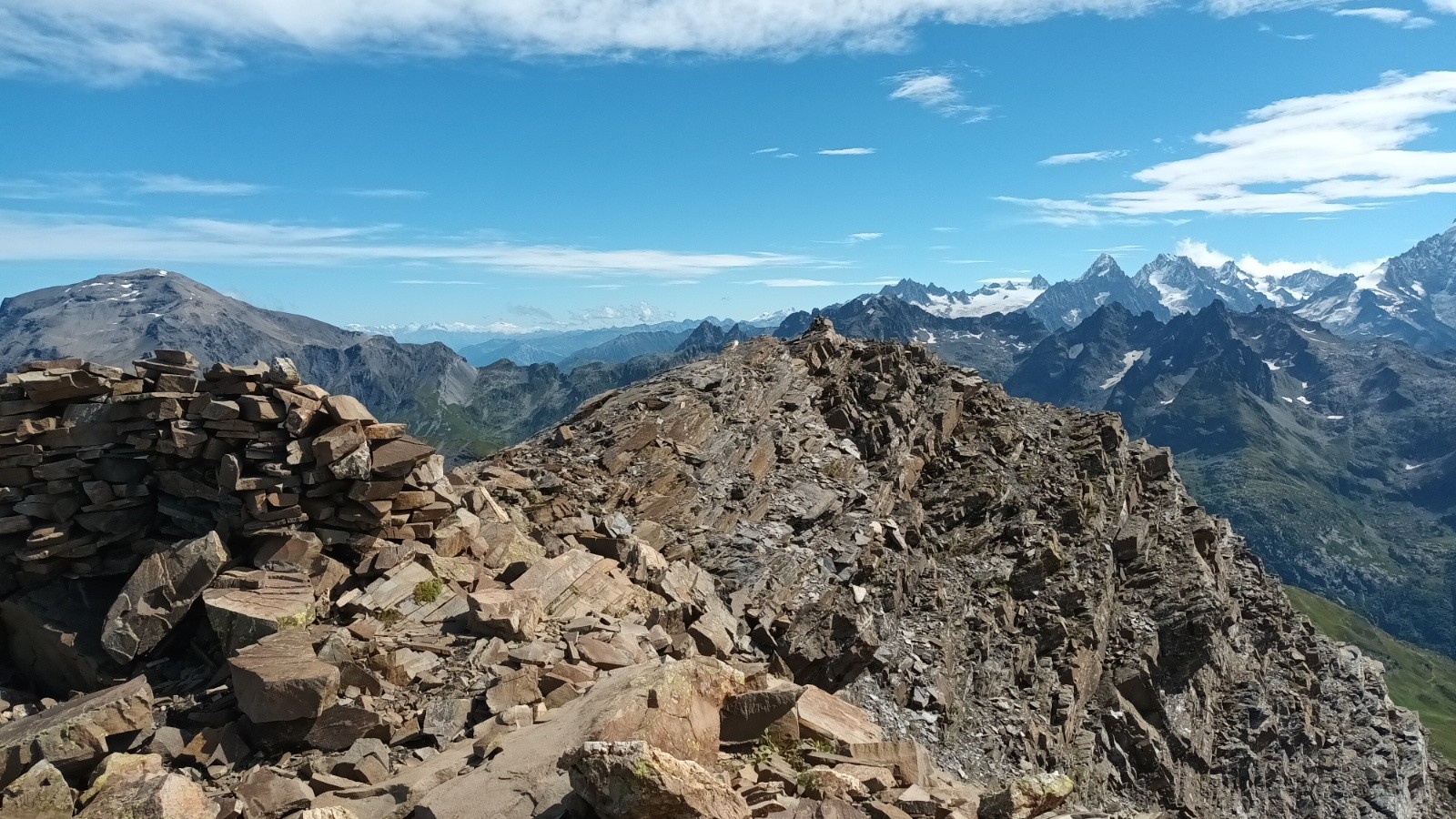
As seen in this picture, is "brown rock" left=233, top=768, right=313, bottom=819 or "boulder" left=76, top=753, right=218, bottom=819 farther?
"brown rock" left=233, top=768, right=313, bottom=819

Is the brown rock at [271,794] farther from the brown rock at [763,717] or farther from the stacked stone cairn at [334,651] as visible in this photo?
the brown rock at [763,717]

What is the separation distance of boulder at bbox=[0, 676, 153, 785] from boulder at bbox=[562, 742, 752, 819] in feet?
35.5

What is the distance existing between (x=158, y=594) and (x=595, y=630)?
37.4ft

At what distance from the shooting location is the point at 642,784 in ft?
36.4

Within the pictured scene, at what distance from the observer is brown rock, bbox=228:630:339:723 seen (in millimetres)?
16344

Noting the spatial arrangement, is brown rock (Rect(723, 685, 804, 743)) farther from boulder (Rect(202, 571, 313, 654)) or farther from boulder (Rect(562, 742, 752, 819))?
boulder (Rect(202, 571, 313, 654))

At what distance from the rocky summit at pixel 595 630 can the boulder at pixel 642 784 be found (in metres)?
0.05

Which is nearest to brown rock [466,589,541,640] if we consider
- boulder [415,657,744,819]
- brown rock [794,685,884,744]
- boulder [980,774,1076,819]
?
boulder [415,657,744,819]

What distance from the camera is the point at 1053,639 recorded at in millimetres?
43062

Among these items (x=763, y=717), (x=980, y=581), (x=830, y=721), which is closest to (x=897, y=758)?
(x=830, y=721)

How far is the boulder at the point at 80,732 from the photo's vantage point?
14.9m

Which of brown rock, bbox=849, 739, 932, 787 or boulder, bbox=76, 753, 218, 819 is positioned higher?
boulder, bbox=76, 753, 218, 819

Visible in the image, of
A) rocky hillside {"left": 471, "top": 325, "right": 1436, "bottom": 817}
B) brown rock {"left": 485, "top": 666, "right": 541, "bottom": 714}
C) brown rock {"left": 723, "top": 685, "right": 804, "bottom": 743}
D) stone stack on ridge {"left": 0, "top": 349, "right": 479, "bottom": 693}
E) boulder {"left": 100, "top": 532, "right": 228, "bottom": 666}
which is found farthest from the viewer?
rocky hillside {"left": 471, "top": 325, "right": 1436, "bottom": 817}

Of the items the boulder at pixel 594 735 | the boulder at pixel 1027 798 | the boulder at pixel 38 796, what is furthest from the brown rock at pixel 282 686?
the boulder at pixel 1027 798
